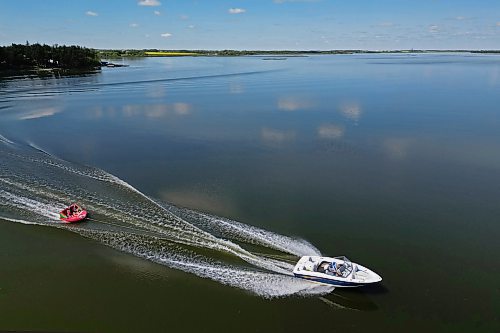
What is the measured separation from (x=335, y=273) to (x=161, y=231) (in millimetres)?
9202

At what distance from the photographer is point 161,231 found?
2123 cm

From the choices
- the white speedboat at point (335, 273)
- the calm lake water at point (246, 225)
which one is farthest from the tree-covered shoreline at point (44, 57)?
the white speedboat at point (335, 273)

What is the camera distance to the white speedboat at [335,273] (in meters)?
17.1

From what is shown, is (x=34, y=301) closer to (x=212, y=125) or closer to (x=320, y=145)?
(x=320, y=145)

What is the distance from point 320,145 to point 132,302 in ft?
80.4

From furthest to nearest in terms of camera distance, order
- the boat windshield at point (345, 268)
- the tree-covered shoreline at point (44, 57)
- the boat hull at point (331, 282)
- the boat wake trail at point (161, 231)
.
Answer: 1. the tree-covered shoreline at point (44, 57)
2. the boat wake trail at point (161, 231)
3. the boat windshield at point (345, 268)
4. the boat hull at point (331, 282)

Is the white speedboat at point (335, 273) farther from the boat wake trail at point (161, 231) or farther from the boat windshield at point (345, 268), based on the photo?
the boat wake trail at point (161, 231)

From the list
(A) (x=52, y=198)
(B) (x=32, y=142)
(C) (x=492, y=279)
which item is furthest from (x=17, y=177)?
(C) (x=492, y=279)

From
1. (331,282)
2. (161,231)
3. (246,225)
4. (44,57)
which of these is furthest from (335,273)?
(44,57)

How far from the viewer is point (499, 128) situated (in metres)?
43.3

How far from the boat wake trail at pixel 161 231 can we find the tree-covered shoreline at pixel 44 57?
99297mm

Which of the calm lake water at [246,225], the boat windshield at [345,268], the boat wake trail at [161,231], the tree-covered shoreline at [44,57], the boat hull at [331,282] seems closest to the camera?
the calm lake water at [246,225]

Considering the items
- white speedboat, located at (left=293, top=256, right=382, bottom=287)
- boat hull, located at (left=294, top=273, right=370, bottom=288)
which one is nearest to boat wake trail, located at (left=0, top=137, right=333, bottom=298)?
boat hull, located at (left=294, top=273, right=370, bottom=288)

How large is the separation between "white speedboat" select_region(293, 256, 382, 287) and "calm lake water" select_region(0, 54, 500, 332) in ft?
1.84
